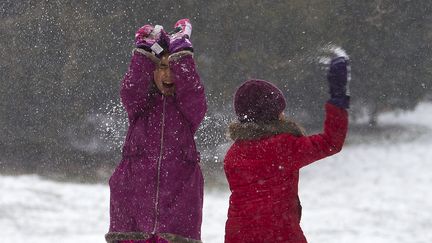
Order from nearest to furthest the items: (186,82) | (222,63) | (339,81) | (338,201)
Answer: (339,81)
(186,82)
(338,201)
(222,63)

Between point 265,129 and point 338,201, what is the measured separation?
168 inches

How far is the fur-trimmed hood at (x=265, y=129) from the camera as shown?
250cm

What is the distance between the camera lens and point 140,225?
273 cm

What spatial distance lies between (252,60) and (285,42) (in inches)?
20.4

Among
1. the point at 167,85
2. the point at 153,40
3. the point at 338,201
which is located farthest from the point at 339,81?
the point at 338,201

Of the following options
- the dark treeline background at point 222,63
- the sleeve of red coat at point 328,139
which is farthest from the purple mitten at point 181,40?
the dark treeline background at point 222,63

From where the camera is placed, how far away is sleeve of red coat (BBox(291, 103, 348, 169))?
2.27m

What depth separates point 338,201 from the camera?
6.57 m

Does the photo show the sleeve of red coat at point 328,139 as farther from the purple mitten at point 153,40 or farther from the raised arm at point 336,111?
the purple mitten at point 153,40

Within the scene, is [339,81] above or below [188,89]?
below

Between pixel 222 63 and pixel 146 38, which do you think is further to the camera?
pixel 222 63

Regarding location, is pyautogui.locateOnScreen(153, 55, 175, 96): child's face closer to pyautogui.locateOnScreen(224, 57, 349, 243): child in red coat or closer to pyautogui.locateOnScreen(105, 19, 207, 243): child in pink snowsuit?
pyautogui.locateOnScreen(105, 19, 207, 243): child in pink snowsuit

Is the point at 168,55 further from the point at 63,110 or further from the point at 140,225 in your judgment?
the point at 63,110

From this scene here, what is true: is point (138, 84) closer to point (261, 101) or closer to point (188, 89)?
point (188, 89)
